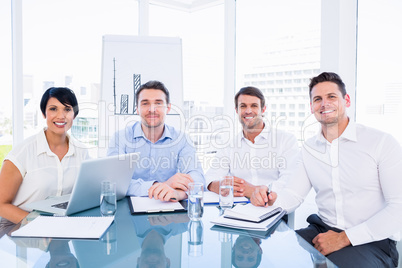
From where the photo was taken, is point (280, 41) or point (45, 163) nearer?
point (45, 163)

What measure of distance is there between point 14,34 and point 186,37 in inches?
75.8

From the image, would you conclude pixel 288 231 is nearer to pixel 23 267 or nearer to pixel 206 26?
pixel 23 267

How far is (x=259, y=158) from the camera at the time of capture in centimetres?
250

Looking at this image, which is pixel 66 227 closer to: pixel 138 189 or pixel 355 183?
pixel 138 189

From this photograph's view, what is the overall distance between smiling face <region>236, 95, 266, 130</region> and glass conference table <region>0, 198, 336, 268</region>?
135 centimetres

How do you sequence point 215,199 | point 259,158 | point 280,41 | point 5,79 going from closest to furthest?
1. point 215,199
2. point 259,158
3. point 5,79
4. point 280,41

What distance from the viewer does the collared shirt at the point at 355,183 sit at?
61.6 inches

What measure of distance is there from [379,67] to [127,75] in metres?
2.29

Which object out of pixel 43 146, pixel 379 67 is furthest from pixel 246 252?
pixel 379 67

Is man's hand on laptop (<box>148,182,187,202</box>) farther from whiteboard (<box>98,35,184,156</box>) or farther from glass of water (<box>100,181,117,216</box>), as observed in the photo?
whiteboard (<box>98,35,184,156</box>)

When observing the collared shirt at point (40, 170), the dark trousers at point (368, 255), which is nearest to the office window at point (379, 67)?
the dark trousers at point (368, 255)

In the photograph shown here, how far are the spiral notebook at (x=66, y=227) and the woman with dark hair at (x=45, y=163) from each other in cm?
45

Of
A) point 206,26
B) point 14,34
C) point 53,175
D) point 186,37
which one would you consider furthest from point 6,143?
point 206,26

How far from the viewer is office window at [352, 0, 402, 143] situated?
2475 mm
